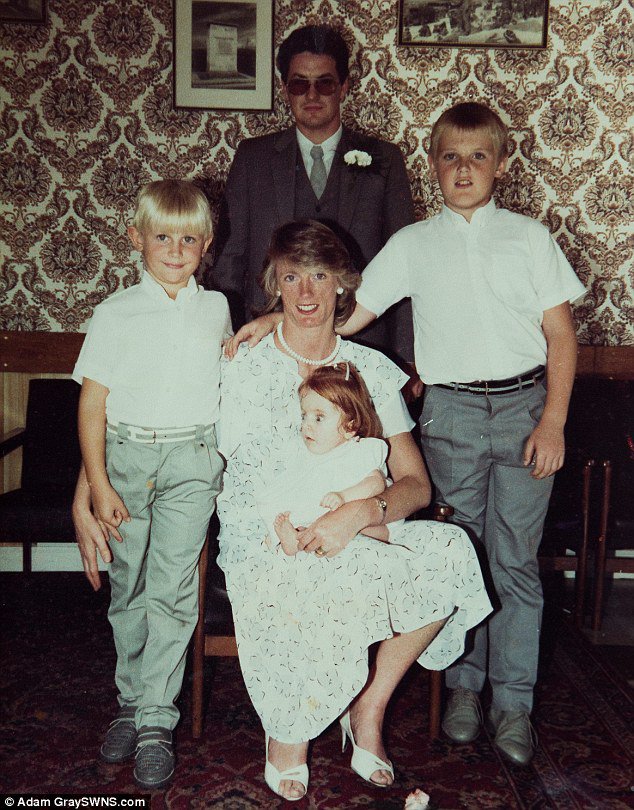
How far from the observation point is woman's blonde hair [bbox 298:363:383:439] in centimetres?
209

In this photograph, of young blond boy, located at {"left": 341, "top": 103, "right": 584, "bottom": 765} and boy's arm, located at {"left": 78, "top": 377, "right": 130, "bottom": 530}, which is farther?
young blond boy, located at {"left": 341, "top": 103, "right": 584, "bottom": 765}

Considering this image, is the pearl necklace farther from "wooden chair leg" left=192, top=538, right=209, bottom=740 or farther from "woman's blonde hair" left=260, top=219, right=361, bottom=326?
"wooden chair leg" left=192, top=538, right=209, bottom=740

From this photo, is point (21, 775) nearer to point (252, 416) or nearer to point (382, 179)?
point (252, 416)

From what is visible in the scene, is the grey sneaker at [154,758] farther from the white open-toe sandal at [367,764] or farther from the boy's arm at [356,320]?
the boy's arm at [356,320]

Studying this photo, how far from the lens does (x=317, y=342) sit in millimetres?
2271

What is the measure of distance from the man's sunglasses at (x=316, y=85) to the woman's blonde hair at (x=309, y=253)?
79cm

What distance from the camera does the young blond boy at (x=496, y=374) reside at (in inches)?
86.7

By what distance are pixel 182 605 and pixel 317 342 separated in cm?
84

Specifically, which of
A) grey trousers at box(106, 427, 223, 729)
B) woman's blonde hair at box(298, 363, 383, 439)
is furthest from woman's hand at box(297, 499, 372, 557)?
grey trousers at box(106, 427, 223, 729)

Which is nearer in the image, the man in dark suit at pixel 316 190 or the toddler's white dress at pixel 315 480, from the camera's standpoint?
the toddler's white dress at pixel 315 480

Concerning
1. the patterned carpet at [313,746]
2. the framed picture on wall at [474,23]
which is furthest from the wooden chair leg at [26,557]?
the framed picture on wall at [474,23]

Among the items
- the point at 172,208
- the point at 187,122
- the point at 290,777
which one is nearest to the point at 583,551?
the point at 290,777

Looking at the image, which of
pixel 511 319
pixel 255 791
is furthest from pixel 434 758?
pixel 511 319

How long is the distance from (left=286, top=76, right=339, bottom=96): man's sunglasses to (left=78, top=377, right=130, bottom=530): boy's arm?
1.38 meters
